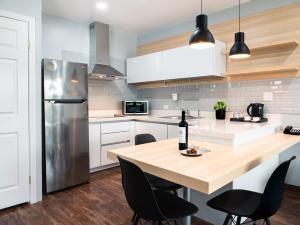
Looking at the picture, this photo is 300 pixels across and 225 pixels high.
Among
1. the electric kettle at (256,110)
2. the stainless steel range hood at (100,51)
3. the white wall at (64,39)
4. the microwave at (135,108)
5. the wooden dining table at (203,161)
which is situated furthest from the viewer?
the microwave at (135,108)

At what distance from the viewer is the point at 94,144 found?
359cm

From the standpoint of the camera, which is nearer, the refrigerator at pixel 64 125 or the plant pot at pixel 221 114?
the refrigerator at pixel 64 125

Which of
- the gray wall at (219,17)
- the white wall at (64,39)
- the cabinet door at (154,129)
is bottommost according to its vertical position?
the cabinet door at (154,129)

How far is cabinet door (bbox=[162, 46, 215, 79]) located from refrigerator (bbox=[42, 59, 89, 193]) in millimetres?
1429

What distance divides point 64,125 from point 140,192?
2.08 meters

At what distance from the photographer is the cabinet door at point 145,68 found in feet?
13.3

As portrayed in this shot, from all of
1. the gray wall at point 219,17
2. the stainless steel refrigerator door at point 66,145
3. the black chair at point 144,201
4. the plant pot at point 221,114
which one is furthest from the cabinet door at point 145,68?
the black chair at point 144,201

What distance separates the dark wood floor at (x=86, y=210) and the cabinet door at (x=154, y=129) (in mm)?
1092

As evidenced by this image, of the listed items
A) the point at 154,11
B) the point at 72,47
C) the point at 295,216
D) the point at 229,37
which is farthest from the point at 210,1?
the point at 295,216

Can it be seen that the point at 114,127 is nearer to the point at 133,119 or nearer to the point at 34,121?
the point at 133,119

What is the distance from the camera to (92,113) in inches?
165

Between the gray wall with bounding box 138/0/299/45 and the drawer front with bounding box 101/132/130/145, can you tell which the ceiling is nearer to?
the gray wall with bounding box 138/0/299/45

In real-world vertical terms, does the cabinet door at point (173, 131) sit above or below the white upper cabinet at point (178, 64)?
below

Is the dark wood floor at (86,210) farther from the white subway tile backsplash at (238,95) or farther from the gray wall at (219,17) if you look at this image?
the gray wall at (219,17)
